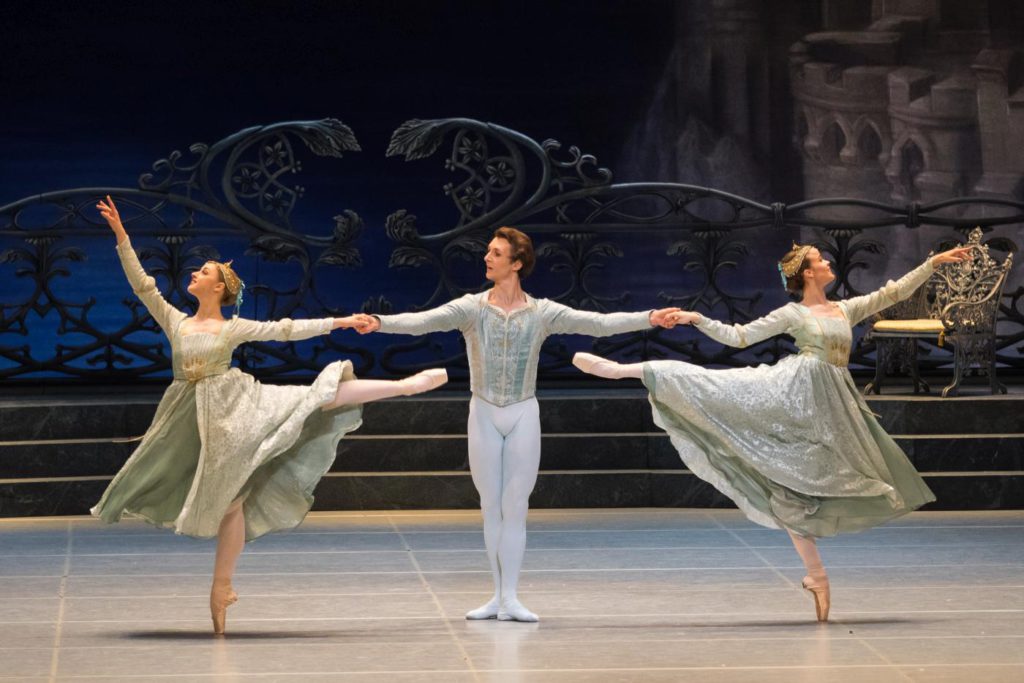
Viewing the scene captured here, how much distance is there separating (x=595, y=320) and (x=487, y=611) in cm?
106

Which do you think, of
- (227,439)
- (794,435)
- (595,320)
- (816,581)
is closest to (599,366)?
(595,320)

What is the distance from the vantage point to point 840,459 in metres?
6.21

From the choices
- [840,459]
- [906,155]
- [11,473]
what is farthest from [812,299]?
[906,155]

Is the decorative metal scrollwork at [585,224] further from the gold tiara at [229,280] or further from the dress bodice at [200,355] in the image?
the dress bodice at [200,355]

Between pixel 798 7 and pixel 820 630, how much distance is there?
6.50 m

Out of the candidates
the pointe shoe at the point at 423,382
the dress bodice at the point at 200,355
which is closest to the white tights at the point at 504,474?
the pointe shoe at the point at 423,382

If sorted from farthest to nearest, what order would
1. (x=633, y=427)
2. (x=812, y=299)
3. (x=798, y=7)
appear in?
(x=798, y=7) → (x=633, y=427) → (x=812, y=299)

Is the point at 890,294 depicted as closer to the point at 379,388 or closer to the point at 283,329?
the point at 379,388

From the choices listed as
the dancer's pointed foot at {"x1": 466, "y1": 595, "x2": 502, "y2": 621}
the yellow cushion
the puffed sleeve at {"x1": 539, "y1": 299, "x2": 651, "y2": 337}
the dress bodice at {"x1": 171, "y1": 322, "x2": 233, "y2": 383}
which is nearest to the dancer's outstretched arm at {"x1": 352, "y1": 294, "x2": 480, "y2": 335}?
the puffed sleeve at {"x1": 539, "y1": 299, "x2": 651, "y2": 337}

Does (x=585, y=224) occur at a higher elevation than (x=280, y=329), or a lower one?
lower

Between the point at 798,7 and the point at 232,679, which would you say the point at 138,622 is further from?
the point at 798,7

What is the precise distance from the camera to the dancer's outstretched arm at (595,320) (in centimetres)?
625

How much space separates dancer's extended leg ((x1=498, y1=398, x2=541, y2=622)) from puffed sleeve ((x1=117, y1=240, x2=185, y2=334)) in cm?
120

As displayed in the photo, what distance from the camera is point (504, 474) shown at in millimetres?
6156
